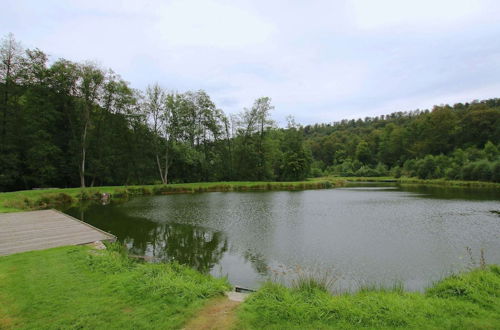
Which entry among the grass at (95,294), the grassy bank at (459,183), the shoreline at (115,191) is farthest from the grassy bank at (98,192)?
the grassy bank at (459,183)

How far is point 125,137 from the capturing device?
1393 inches

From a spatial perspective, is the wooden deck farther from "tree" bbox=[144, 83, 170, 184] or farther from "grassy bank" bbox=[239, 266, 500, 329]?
"tree" bbox=[144, 83, 170, 184]

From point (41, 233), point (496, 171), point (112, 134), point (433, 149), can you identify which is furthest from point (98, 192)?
point (433, 149)

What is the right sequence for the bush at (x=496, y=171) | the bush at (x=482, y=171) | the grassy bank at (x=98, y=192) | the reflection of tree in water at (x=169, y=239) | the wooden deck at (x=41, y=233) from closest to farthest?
the wooden deck at (x=41, y=233)
the reflection of tree in water at (x=169, y=239)
the grassy bank at (x=98, y=192)
the bush at (x=496, y=171)
the bush at (x=482, y=171)

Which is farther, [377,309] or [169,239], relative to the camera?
[169,239]

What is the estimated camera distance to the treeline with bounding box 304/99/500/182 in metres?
46.9

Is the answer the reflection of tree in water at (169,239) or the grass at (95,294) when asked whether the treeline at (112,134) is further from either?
the grass at (95,294)

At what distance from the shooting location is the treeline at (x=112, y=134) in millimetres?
25750

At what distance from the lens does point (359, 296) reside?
4.61 meters

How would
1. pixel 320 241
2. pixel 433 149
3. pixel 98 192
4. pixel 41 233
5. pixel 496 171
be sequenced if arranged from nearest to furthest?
pixel 41 233 → pixel 320 241 → pixel 98 192 → pixel 496 171 → pixel 433 149

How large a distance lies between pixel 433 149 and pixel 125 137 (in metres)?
70.9

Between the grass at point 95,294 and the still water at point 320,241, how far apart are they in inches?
74.2

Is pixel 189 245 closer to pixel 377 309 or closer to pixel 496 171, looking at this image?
pixel 377 309

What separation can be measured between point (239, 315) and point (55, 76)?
33377 millimetres
